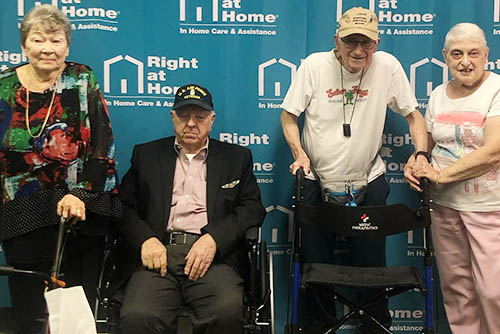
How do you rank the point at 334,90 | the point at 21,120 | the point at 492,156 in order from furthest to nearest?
the point at 334,90
the point at 492,156
the point at 21,120

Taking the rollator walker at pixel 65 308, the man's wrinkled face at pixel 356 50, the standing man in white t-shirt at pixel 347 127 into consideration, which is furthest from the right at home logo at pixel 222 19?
the rollator walker at pixel 65 308

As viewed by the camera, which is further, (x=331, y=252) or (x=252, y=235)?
(x=331, y=252)

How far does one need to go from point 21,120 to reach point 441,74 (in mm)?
2428

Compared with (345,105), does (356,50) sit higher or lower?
higher

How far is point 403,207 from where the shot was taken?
103 inches

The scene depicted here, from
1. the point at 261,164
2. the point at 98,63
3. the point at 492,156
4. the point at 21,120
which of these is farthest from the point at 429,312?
the point at 98,63

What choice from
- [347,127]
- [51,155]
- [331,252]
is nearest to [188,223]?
[51,155]

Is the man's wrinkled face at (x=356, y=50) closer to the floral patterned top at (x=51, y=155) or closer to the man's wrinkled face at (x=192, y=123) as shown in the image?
the man's wrinkled face at (x=192, y=123)

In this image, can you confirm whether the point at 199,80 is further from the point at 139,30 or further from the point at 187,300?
the point at 187,300

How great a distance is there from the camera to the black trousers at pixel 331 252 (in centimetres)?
305

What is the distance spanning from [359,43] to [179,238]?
136 centimetres

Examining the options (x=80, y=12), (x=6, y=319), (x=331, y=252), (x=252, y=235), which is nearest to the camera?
(x=6, y=319)

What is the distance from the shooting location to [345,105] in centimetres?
302

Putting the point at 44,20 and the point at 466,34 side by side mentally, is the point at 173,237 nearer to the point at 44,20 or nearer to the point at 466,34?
the point at 44,20
